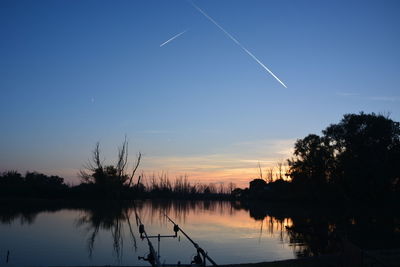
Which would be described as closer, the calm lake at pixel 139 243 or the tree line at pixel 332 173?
the calm lake at pixel 139 243

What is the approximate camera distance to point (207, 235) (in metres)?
24.8

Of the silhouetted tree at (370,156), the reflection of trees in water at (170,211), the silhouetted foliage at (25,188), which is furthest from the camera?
the silhouetted foliage at (25,188)

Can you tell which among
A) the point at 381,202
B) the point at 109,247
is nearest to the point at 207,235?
the point at 109,247

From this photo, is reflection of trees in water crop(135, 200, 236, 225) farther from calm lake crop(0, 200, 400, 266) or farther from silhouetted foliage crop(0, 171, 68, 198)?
silhouetted foliage crop(0, 171, 68, 198)

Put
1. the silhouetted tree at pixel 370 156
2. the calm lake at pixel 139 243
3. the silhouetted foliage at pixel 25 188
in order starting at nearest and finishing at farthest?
the calm lake at pixel 139 243, the silhouetted tree at pixel 370 156, the silhouetted foliage at pixel 25 188

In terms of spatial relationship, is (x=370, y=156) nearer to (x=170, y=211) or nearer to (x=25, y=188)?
(x=170, y=211)

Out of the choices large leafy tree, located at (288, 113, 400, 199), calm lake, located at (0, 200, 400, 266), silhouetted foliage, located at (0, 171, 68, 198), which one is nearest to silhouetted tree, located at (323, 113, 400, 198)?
large leafy tree, located at (288, 113, 400, 199)

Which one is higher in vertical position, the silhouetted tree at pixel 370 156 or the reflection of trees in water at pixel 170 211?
the silhouetted tree at pixel 370 156

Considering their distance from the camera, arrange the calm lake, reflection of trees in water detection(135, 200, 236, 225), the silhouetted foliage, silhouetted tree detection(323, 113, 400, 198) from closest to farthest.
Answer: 1. the calm lake
2. reflection of trees in water detection(135, 200, 236, 225)
3. silhouetted tree detection(323, 113, 400, 198)
4. the silhouetted foliage

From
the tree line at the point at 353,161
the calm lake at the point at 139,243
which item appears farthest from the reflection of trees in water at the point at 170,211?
the tree line at the point at 353,161

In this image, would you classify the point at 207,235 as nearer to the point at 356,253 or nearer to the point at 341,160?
the point at 356,253

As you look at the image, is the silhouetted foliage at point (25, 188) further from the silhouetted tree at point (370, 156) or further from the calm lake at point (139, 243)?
the silhouetted tree at point (370, 156)

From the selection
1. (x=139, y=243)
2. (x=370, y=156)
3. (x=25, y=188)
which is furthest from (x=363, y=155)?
(x=25, y=188)

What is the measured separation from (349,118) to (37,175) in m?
56.9
